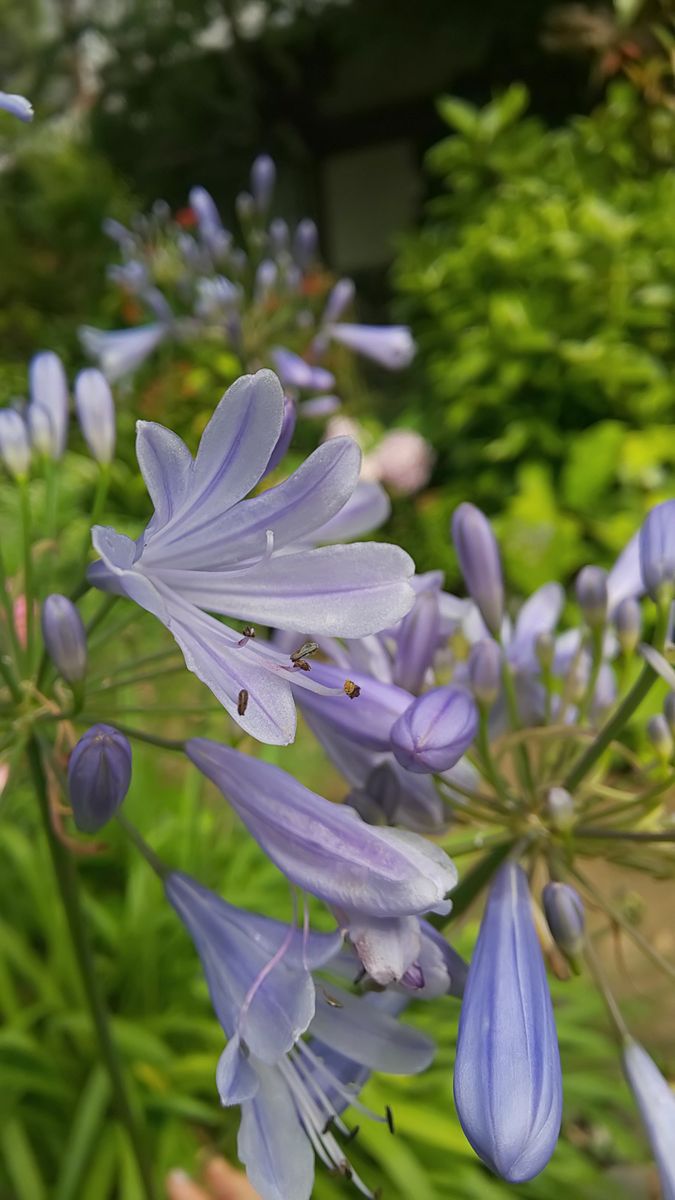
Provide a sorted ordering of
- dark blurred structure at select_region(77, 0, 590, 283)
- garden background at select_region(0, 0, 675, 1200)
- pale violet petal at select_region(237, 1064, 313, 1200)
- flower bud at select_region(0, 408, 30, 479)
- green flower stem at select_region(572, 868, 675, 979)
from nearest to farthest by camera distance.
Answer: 1. pale violet petal at select_region(237, 1064, 313, 1200)
2. green flower stem at select_region(572, 868, 675, 979)
3. flower bud at select_region(0, 408, 30, 479)
4. garden background at select_region(0, 0, 675, 1200)
5. dark blurred structure at select_region(77, 0, 590, 283)

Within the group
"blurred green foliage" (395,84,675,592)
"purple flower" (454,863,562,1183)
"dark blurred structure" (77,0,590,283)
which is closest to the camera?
"purple flower" (454,863,562,1183)

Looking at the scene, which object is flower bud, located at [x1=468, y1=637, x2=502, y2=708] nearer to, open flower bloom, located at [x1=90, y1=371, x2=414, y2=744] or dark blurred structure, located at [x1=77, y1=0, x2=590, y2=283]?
open flower bloom, located at [x1=90, y1=371, x2=414, y2=744]

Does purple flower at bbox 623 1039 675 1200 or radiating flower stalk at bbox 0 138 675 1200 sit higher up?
radiating flower stalk at bbox 0 138 675 1200

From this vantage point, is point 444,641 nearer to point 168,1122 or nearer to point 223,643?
point 223,643

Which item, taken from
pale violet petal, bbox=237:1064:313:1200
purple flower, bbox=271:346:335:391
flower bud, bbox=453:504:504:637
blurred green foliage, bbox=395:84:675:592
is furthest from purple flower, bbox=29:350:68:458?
blurred green foliage, bbox=395:84:675:592

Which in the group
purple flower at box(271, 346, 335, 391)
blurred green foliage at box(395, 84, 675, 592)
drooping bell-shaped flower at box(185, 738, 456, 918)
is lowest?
blurred green foliage at box(395, 84, 675, 592)
